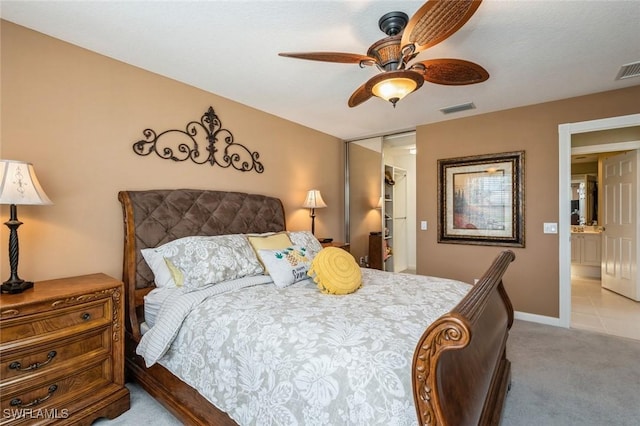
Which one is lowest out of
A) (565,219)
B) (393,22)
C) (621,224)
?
(621,224)

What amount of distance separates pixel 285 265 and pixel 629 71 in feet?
11.4

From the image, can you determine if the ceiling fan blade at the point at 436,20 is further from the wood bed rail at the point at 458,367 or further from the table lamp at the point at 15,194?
the table lamp at the point at 15,194

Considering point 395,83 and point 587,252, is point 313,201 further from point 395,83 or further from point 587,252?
point 587,252

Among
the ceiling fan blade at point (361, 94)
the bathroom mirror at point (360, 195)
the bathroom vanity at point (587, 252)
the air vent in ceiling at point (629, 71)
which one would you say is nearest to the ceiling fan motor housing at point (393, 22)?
the ceiling fan blade at point (361, 94)

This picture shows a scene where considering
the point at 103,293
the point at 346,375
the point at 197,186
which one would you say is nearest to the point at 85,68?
the point at 197,186

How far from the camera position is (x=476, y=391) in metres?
1.28

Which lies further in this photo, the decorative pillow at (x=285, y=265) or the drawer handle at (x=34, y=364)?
the decorative pillow at (x=285, y=265)

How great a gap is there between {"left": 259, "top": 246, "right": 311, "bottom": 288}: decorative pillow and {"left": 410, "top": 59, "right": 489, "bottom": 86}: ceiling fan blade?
1606 millimetres

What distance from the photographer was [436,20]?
140 cm

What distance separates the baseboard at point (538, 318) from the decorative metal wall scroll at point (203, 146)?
366 cm

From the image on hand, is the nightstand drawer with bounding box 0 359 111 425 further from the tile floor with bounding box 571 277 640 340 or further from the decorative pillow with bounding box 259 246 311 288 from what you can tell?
the tile floor with bounding box 571 277 640 340

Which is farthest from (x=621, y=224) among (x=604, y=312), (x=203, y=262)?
(x=203, y=262)

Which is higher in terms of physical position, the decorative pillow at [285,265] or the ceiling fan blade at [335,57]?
the ceiling fan blade at [335,57]

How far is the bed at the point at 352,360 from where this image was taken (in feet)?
3.02
